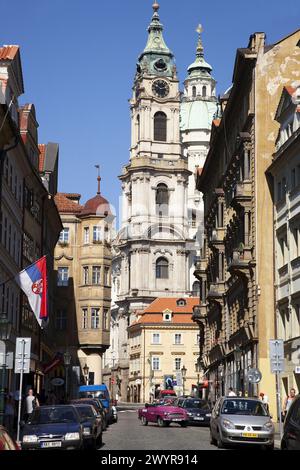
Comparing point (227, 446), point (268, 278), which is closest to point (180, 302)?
point (268, 278)

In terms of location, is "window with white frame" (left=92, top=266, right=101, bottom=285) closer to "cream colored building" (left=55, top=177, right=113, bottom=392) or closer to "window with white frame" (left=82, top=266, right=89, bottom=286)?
"cream colored building" (left=55, top=177, right=113, bottom=392)

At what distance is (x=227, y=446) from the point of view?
25453 millimetres

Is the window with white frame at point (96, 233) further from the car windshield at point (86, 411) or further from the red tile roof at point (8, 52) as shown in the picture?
the car windshield at point (86, 411)

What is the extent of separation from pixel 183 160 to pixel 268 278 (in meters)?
93.9

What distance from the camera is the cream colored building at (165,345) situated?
12794 cm

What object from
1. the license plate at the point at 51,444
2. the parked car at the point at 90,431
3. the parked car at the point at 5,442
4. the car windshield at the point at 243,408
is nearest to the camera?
the parked car at the point at 5,442

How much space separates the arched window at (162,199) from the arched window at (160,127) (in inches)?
326

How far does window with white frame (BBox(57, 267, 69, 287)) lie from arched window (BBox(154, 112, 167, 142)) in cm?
6578

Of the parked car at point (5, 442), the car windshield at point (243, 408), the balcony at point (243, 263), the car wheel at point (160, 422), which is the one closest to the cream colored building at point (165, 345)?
the balcony at point (243, 263)

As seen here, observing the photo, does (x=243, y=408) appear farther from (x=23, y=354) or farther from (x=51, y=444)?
(x=23, y=354)

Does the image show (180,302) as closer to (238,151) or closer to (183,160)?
(183,160)

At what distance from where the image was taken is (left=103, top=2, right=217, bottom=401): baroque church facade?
138m

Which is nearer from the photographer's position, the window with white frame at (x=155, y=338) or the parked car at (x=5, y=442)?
the parked car at (x=5, y=442)

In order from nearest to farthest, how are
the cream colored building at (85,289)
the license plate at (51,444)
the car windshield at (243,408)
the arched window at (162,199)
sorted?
the license plate at (51,444), the car windshield at (243,408), the cream colored building at (85,289), the arched window at (162,199)
